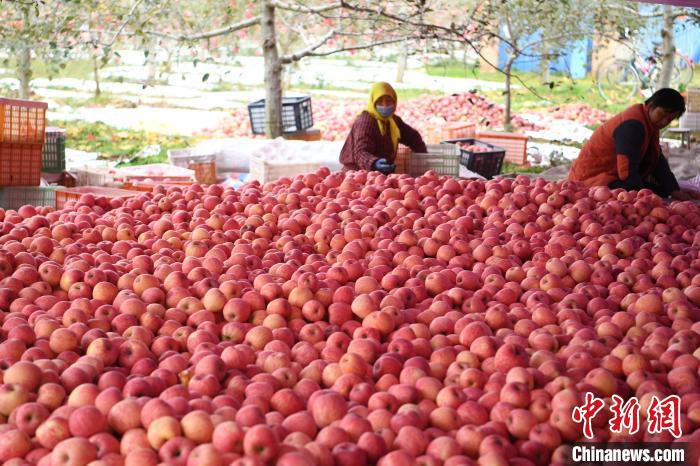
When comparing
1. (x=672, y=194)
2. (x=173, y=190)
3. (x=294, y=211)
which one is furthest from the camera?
(x=672, y=194)

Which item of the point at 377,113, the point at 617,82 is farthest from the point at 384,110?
the point at 617,82

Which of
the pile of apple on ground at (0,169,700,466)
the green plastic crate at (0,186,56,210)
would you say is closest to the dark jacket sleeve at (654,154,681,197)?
the pile of apple on ground at (0,169,700,466)

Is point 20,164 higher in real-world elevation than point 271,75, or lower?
lower

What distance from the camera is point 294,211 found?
12.1 ft

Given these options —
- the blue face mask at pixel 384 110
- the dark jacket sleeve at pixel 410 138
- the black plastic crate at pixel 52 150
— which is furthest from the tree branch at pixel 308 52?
the black plastic crate at pixel 52 150

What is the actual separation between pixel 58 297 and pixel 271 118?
667cm

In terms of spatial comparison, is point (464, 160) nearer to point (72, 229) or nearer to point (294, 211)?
point (294, 211)

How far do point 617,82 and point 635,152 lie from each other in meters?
14.4

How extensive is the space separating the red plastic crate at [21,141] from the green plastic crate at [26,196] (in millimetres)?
55

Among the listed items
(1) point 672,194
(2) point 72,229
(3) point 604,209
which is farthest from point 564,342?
(1) point 672,194

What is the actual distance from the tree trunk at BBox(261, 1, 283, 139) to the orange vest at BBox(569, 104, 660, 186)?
3917mm

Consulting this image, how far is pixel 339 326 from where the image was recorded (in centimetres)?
256

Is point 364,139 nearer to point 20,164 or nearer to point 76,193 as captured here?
point 76,193

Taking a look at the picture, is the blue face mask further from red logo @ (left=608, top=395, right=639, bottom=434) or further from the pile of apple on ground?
red logo @ (left=608, top=395, right=639, bottom=434)
